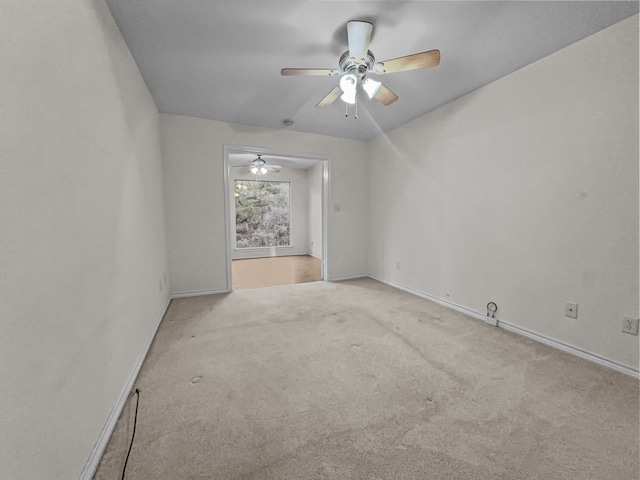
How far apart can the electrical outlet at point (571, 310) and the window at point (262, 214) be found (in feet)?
20.1

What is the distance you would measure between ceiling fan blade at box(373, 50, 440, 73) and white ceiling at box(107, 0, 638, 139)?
0.74 feet

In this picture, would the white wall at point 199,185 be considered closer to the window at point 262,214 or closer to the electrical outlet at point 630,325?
the window at point 262,214

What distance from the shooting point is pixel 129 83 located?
1963 millimetres

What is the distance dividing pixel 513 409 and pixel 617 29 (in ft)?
8.56

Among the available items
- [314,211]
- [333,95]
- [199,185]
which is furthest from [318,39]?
[314,211]

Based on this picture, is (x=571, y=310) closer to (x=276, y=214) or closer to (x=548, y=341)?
(x=548, y=341)

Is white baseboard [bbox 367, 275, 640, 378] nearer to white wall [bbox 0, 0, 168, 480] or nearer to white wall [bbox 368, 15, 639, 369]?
white wall [bbox 368, 15, 639, 369]

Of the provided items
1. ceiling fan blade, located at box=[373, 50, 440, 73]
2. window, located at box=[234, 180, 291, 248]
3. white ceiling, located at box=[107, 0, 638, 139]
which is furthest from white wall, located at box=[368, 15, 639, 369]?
window, located at box=[234, 180, 291, 248]

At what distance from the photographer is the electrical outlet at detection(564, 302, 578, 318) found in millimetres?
2053

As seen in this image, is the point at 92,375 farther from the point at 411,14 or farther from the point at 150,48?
the point at 411,14

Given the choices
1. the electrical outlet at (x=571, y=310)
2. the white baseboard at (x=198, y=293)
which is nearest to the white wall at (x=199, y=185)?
the white baseboard at (x=198, y=293)

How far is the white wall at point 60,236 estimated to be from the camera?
2.48ft

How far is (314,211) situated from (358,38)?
5.47m

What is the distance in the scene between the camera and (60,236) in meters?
1.00
